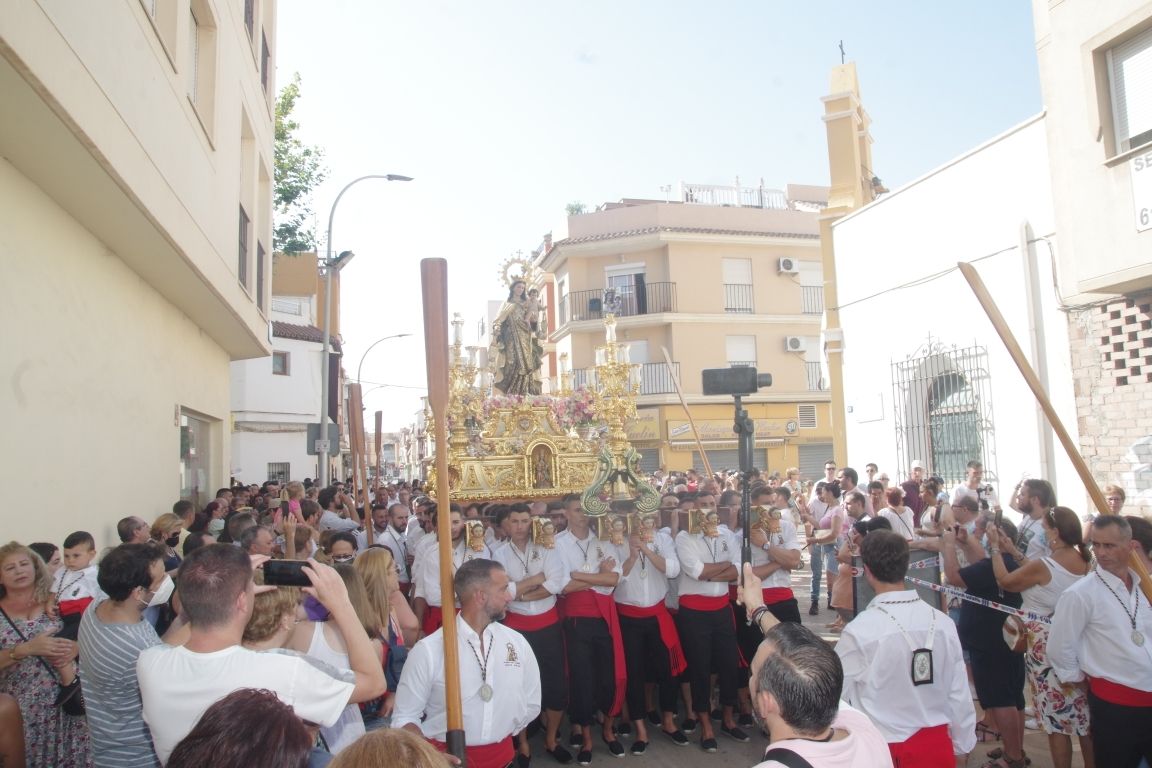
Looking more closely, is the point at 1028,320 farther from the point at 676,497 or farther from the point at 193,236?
the point at 193,236

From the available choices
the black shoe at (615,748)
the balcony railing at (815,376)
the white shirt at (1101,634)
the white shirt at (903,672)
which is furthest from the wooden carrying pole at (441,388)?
the balcony railing at (815,376)

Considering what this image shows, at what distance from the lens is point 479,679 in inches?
164

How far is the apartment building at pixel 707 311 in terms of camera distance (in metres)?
29.4

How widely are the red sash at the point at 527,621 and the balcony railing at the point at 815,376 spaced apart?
25578mm

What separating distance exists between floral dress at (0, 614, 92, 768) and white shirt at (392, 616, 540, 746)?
1767 mm

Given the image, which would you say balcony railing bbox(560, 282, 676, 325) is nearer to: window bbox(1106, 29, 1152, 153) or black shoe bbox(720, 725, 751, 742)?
window bbox(1106, 29, 1152, 153)

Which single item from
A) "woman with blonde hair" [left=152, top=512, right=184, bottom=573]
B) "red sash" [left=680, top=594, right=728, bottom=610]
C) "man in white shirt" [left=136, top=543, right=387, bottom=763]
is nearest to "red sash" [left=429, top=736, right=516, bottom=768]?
"man in white shirt" [left=136, top=543, right=387, bottom=763]

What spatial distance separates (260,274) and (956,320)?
1131 centimetres

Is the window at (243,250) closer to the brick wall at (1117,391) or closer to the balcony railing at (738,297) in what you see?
the brick wall at (1117,391)

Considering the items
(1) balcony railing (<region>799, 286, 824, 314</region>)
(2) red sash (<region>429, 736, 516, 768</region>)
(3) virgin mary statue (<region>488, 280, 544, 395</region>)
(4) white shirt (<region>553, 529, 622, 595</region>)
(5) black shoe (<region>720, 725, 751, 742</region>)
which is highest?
(1) balcony railing (<region>799, 286, 824, 314</region>)

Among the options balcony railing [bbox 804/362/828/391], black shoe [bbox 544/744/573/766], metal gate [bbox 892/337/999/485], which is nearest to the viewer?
black shoe [bbox 544/744/573/766]

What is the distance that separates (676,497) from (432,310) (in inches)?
206

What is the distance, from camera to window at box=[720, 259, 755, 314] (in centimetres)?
3036

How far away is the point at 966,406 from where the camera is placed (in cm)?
1260
